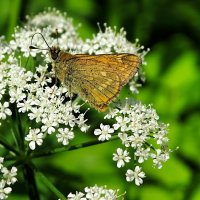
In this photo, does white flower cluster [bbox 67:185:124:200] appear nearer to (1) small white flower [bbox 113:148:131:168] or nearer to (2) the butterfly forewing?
(1) small white flower [bbox 113:148:131:168]

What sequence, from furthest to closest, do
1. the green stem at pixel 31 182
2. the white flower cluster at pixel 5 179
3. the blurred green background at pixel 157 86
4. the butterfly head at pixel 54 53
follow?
1. the blurred green background at pixel 157 86
2. the butterfly head at pixel 54 53
3. the green stem at pixel 31 182
4. the white flower cluster at pixel 5 179

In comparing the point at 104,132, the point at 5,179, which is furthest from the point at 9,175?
the point at 104,132

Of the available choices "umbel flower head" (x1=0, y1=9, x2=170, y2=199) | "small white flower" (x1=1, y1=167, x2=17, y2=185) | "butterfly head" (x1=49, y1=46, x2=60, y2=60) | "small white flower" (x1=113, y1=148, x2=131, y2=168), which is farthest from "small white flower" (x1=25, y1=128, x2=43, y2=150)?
"butterfly head" (x1=49, y1=46, x2=60, y2=60)

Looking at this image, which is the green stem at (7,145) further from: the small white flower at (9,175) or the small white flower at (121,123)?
the small white flower at (121,123)

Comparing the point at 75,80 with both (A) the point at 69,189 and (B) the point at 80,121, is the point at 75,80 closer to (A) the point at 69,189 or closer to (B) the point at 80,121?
(B) the point at 80,121

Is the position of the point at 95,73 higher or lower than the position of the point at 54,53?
lower

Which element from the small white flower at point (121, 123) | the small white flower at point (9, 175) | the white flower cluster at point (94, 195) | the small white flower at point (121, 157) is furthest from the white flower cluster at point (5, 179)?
the small white flower at point (121, 123)

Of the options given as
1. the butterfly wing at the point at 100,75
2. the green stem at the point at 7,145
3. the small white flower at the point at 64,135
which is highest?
the butterfly wing at the point at 100,75

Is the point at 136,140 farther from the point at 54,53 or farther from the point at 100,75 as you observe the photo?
the point at 54,53
